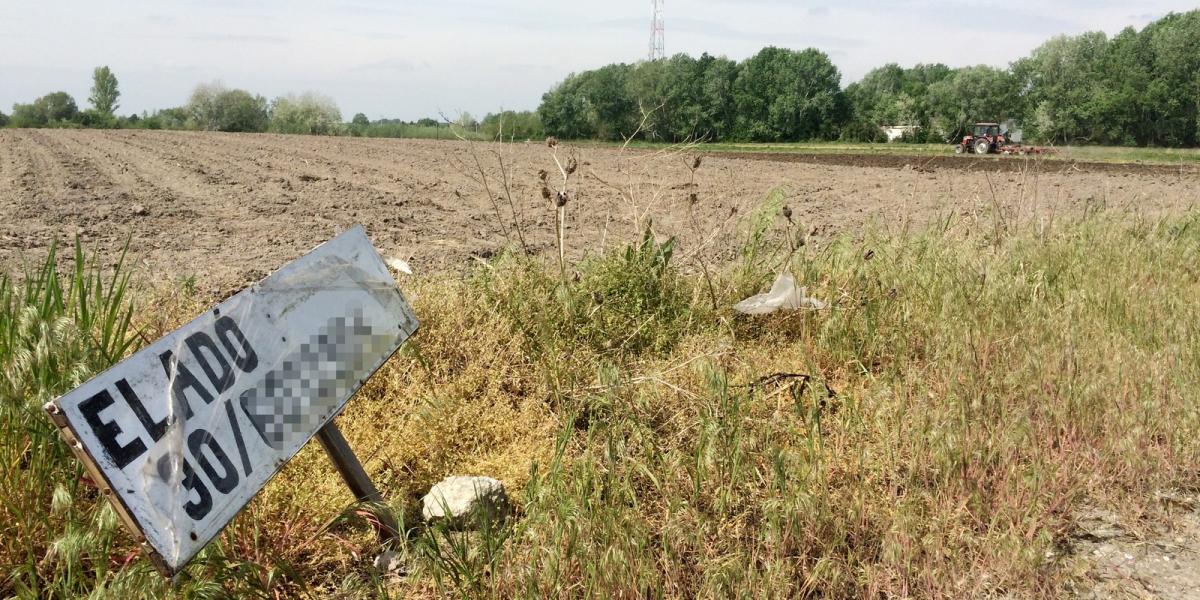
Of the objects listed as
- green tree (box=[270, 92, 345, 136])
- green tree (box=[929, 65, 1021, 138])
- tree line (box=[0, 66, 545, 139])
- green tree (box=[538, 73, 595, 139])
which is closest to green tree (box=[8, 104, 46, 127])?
tree line (box=[0, 66, 545, 139])

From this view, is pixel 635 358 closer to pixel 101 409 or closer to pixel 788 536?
pixel 788 536

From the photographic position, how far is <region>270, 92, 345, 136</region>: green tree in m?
57.1

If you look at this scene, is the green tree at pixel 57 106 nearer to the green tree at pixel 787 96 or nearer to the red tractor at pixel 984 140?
the green tree at pixel 787 96

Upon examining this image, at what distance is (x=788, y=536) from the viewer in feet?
8.86

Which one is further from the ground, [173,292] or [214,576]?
[173,292]

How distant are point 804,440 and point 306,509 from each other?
1.93 m

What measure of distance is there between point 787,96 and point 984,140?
1440 inches

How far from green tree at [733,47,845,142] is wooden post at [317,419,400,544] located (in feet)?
187

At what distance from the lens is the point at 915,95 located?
59.0 meters

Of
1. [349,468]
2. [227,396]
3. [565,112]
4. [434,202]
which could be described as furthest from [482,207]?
[565,112]

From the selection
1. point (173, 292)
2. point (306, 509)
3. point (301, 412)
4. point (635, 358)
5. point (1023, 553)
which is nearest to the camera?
point (301, 412)

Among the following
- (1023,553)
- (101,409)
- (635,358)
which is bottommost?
(1023,553)

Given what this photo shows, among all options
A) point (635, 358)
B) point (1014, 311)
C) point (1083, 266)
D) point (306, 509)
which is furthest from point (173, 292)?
point (1083, 266)

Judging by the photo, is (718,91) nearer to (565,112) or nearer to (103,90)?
(565,112)
